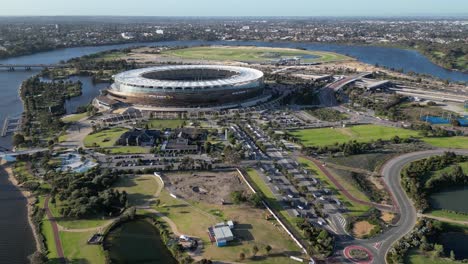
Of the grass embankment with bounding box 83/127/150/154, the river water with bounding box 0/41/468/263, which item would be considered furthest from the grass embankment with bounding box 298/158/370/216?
the river water with bounding box 0/41/468/263

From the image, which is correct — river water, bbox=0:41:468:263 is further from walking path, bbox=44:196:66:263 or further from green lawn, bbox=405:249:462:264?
green lawn, bbox=405:249:462:264

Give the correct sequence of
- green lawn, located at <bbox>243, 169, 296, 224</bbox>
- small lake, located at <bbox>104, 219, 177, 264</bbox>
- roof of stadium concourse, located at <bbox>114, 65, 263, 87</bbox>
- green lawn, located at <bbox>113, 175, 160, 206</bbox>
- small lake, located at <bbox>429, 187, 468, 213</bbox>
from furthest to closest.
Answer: roof of stadium concourse, located at <bbox>114, 65, 263, 87</bbox>
green lawn, located at <bbox>113, 175, 160, 206</bbox>
small lake, located at <bbox>429, 187, 468, 213</bbox>
green lawn, located at <bbox>243, 169, 296, 224</bbox>
small lake, located at <bbox>104, 219, 177, 264</bbox>

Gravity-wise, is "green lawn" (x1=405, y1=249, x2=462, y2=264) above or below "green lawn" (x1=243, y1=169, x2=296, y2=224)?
below

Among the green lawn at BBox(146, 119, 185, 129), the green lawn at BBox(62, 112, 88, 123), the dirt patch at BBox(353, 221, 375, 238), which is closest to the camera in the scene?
the dirt patch at BBox(353, 221, 375, 238)

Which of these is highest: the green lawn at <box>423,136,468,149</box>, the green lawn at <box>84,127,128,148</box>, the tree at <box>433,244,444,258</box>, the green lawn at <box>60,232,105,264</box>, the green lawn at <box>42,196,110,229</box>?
the green lawn at <box>423,136,468,149</box>

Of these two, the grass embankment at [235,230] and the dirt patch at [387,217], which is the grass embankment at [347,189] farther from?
the grass embankment at [235,230]

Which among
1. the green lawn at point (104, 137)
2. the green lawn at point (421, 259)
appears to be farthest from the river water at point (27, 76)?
the green lawn at point (421, 259)
